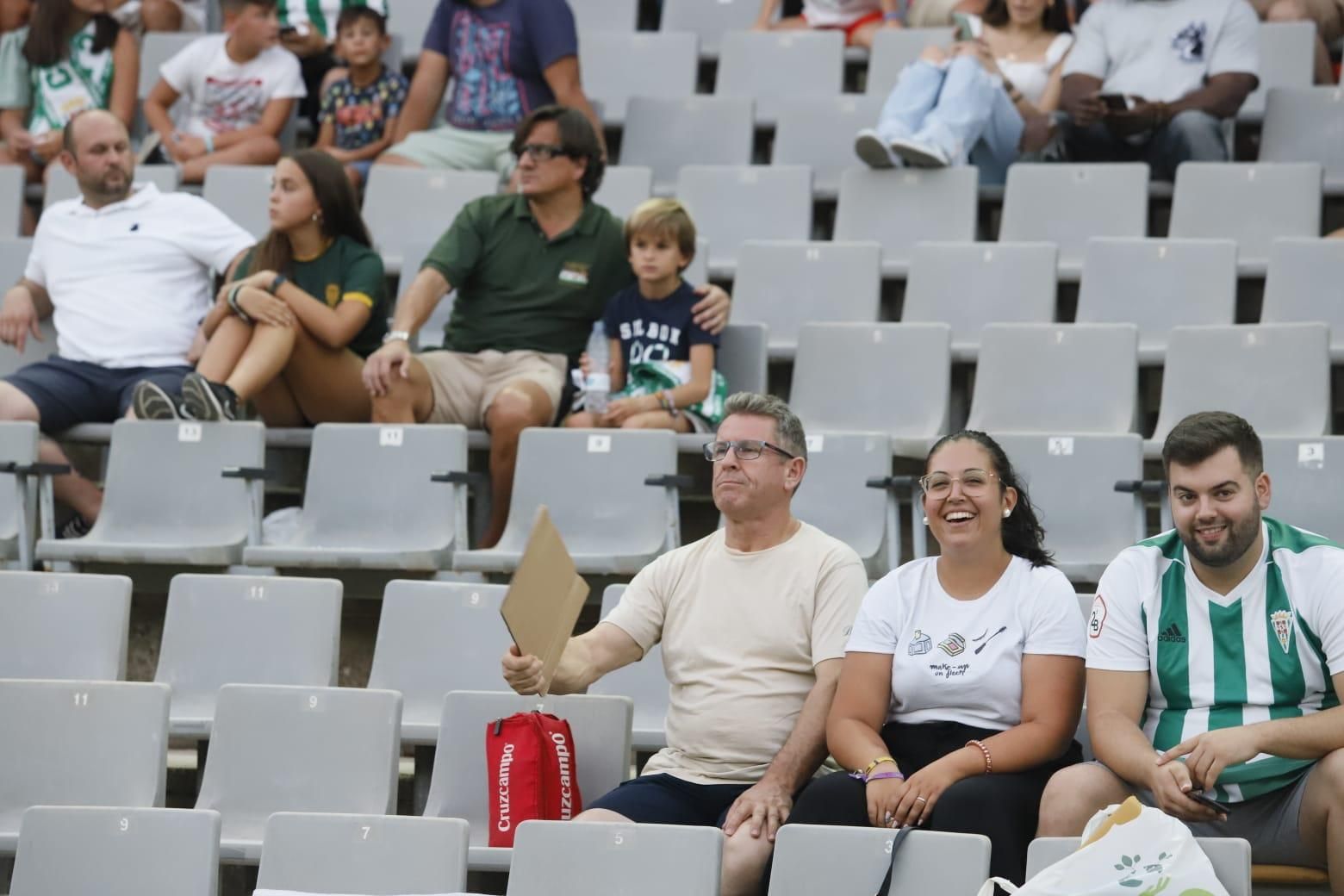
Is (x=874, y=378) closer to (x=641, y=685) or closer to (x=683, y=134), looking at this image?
(x=641, y=685)

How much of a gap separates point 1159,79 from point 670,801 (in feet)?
10.7

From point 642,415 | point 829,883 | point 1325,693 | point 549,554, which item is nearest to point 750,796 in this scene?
point 829,883

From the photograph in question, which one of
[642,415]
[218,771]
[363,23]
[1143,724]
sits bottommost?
[218,771]

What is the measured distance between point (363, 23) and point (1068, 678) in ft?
12.0

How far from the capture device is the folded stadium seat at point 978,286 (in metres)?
4.96

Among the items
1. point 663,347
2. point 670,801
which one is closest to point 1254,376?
point 663,347

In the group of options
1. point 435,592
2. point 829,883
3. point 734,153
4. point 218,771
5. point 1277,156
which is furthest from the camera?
point 734,153

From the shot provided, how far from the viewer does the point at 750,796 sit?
3.07 meters

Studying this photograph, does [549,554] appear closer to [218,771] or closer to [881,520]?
[218,771]

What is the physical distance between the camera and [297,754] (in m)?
3.48

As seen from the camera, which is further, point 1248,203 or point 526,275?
point 1248,203

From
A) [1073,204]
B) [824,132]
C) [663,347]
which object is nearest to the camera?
[663,347]

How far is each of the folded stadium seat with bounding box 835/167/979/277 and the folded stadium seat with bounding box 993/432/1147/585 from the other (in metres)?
1.33

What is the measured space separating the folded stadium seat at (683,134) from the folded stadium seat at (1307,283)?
177cm
